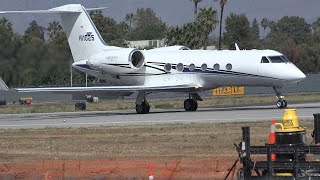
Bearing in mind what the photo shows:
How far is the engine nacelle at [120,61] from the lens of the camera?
40531 mm

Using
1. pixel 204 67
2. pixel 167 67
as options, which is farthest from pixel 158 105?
pixel 204 67

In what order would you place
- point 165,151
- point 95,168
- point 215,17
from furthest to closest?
1. point 215,17
2. point 165,151
3. point 95,168

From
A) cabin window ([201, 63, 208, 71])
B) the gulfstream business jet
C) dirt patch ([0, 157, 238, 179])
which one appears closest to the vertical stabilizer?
the gulfstream business jet

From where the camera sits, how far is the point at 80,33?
43625mm

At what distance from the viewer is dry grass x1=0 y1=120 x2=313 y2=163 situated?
68.9ft

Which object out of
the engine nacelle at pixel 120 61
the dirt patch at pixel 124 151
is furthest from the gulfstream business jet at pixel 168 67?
the dirt patch at pixel 124 151

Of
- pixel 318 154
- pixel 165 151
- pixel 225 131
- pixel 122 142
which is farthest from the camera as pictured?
pixel 225 131

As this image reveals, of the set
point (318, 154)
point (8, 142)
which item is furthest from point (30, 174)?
point (8, 142)

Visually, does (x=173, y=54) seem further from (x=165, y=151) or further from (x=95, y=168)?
(x=95, y=168)

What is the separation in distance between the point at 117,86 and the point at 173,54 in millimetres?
3170

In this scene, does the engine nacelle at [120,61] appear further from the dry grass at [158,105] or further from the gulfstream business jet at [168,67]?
the dry grass at [158,105]

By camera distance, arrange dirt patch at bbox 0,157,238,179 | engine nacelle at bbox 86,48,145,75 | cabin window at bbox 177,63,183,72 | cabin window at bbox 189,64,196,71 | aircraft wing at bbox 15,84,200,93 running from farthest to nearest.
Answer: engine nacelle at bbox 86,48,145,75 → cabin window at bbox 177,63,183,72 → cabin window at bbox 189,64,196,71 → aircraft wing at bbox 15,84,200,93 → dirt patch at bbox 0,157,238,179

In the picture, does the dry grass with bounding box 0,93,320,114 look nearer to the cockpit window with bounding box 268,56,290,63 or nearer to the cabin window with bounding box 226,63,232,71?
the cabin window with bounding box 226,63,232,71

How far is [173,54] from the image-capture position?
40469 millimetres
